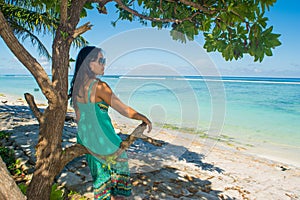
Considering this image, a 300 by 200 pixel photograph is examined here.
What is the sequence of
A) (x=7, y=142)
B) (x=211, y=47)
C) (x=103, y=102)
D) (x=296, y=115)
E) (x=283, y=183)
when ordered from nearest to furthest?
1. (x=103, y=102)
2. (x=211, y=47)
3. (x=7, y=142)
4. (x=283, y=183)
5. (x=296, y=115)

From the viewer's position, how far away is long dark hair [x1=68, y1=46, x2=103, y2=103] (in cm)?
238

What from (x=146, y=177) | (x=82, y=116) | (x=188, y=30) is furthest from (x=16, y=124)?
(x=188, y=30)

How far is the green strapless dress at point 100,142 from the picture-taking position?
2.41m

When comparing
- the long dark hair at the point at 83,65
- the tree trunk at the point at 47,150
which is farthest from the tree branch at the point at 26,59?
the long dark hair at the point at 83,65

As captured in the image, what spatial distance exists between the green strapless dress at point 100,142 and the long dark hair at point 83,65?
13cm

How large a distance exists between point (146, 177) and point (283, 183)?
321 cm

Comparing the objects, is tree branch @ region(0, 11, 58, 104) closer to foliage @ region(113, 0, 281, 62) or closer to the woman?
the woman

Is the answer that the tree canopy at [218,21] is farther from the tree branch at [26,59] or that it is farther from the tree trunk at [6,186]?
the tree trunk at [6,186]

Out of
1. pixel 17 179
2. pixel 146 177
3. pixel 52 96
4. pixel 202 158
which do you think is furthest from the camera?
pixel 202 158

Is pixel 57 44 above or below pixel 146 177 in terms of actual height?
above

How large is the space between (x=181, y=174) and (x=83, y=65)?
294cm

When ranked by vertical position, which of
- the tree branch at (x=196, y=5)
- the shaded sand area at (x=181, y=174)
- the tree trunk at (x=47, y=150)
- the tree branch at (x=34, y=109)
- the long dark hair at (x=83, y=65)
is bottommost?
the shaded sand area at (x=181, y=174)

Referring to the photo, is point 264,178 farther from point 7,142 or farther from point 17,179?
point 7,142

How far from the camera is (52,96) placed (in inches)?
88.0
